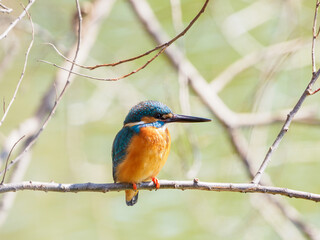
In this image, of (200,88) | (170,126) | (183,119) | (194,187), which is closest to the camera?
(194,187)

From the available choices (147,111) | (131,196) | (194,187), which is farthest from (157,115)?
(194,187)

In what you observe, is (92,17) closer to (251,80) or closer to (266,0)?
(266,0)

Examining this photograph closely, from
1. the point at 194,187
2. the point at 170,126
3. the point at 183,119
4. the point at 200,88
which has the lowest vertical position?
the point at 194,187

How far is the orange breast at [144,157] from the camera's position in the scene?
318 cm

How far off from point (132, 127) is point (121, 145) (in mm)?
134

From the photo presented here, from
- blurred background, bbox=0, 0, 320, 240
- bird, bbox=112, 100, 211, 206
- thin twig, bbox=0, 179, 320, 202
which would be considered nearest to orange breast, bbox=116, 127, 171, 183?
bird, bbox=112, 100, 211, 206

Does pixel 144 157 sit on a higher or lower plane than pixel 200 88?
lower

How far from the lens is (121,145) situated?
334 cm

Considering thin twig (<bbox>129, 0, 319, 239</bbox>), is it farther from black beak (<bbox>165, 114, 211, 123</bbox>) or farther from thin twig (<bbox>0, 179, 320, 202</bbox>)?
thin twig (<bbox>0, 179, 320, 202</bbox>)

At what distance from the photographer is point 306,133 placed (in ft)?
23.4

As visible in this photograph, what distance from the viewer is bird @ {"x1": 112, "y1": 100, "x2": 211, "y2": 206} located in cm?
319

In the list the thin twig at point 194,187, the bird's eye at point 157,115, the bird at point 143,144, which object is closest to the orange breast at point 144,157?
the bird at point 143,144

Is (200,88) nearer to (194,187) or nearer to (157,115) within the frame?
(157,115)

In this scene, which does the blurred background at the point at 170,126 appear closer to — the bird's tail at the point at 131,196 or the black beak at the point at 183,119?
the bird's tail at the point at 131,196
